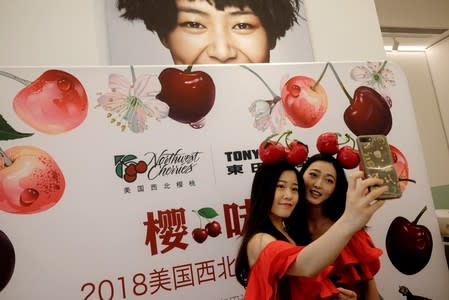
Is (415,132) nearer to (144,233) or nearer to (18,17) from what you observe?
(144,233)

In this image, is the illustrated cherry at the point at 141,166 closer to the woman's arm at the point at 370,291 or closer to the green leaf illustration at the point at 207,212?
the green leaf illustration at the point at 207,212

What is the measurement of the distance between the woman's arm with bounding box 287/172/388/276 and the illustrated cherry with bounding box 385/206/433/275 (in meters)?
0.79

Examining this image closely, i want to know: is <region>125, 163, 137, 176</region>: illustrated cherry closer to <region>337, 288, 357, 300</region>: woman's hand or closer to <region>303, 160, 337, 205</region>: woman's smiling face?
<region>303, 160, 337, 205</region>: woman's smiling face

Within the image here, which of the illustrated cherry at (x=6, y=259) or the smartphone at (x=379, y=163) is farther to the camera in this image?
the illustrated cherry at (x=6, y=259)

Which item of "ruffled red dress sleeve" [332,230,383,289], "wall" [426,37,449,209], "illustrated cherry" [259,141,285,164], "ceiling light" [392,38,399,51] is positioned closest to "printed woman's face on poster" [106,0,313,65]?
"illustrated cherry" [259,141,285,164]

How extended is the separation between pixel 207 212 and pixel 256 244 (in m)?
0.41

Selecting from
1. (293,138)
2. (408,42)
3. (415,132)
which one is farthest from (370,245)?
(408,42)

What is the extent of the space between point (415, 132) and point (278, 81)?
27.2 inches

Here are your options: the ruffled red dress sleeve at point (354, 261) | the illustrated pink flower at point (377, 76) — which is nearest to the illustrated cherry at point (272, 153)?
the ruffled red dress sleeve at point (354, 261)

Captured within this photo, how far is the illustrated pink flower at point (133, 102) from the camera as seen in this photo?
4.38 ft

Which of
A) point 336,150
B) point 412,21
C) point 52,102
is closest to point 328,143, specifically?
point 336,150

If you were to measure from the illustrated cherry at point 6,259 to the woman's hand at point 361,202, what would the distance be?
1.03m

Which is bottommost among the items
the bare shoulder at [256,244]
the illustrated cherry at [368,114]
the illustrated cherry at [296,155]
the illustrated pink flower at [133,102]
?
the bare shoulder at [256,244]

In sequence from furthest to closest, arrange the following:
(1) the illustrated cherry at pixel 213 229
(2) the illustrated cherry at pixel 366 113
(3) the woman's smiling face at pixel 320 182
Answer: (2) the illustrated cherry at pixel 366 113
(1) the illustrated cherry at pixel 213 229
(3) the woman's smiling face at pixel 320 182
